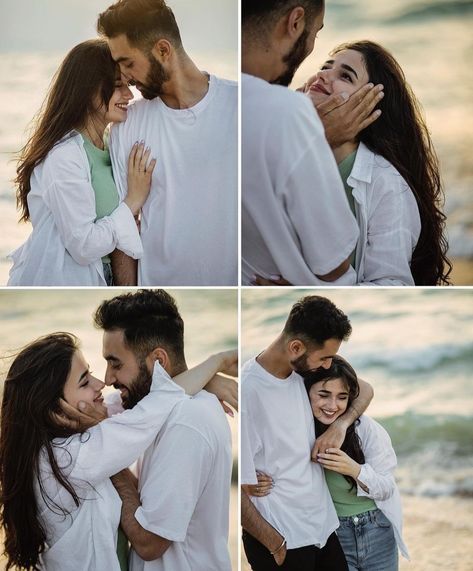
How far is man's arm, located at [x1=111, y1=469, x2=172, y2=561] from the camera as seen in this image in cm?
358

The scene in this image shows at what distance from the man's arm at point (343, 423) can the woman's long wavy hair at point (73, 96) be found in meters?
1.25

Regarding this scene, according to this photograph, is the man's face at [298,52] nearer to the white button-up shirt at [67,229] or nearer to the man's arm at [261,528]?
the white button-up shirt at [67,229]

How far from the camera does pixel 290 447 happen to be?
3695 mm

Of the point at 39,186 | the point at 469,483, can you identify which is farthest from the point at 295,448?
the point at 39,186

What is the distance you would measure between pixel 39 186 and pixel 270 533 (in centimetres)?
134

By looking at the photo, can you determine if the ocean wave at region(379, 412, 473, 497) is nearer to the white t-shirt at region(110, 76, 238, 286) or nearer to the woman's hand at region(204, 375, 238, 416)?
the woman's hand at region(204, 375, 238, 416)

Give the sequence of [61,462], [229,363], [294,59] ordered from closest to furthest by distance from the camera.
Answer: [61,462], [294,59], [229,363]

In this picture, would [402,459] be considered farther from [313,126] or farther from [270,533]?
[313,126]

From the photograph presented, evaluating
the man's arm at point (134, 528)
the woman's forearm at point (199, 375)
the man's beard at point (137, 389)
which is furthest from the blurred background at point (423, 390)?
the man's arm at point (134, 528)

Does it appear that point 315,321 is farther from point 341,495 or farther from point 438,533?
point 438,533

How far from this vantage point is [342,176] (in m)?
3.66

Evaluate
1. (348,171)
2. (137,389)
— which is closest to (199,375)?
(137,389)

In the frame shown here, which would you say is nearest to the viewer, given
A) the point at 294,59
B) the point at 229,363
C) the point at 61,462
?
the point at 61,462

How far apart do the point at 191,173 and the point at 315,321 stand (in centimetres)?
63
